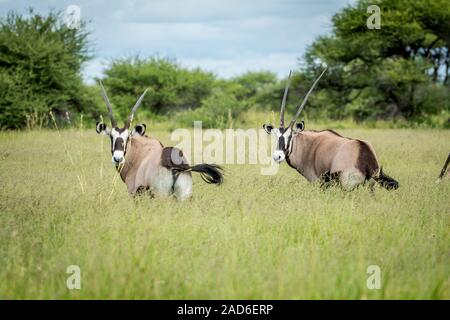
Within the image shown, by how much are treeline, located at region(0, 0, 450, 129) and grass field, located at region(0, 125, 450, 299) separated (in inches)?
439

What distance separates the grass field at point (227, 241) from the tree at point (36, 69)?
35.6 feet

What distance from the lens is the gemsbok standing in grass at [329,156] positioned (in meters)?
7.09

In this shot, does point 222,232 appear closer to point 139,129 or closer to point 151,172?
point 151,172

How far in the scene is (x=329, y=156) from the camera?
7.40 m

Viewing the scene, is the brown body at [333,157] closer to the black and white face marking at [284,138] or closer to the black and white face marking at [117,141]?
the black and white face marking at [284,138]

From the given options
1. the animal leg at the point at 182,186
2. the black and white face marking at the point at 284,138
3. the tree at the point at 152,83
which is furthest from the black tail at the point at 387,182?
Result: the tree at the point at 152,83

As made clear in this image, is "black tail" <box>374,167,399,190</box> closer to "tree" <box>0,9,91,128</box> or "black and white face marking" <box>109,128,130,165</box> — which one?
"black and white face marking" <box>109,128,130,165</box>

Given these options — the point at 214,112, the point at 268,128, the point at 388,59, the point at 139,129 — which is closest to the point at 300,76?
the point at 388,59

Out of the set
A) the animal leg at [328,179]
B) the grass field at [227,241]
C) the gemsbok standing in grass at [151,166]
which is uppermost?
the gemsbok standing in grass at [151,166]

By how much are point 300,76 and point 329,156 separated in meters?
20.1

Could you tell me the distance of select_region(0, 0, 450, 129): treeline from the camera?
63.7 feet

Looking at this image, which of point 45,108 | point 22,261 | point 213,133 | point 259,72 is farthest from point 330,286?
point 259,72
